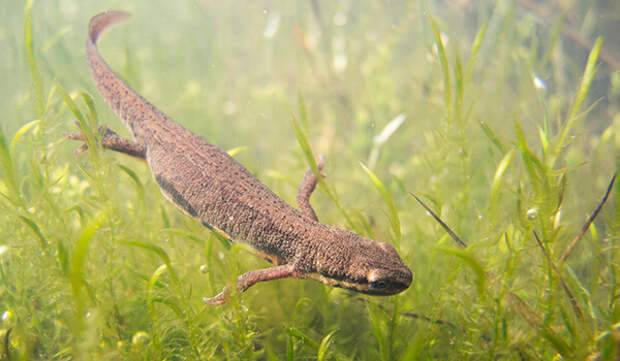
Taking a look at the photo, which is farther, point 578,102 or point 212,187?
point 212,187

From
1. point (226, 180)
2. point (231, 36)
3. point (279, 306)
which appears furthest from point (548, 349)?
point (231, 36)

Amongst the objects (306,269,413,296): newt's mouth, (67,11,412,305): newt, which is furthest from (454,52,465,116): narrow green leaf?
(306,269,413,296): newt's mouth

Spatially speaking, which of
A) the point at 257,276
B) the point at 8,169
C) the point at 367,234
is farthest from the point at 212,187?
the point at 367,234

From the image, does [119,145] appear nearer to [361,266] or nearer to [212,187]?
[212,187]

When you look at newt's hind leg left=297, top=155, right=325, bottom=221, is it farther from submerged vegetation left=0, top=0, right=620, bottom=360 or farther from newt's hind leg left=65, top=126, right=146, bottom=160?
newt's hind leg left=65, top=126, right=146, bottom=160

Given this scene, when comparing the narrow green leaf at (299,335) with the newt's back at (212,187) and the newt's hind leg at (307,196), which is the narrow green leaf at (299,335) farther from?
the newt's hind leg at (307,196)

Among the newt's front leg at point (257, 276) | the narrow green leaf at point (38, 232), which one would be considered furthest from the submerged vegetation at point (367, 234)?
the newt's front leg at point (257, 276)

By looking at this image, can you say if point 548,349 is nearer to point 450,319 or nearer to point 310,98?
point 450,319
